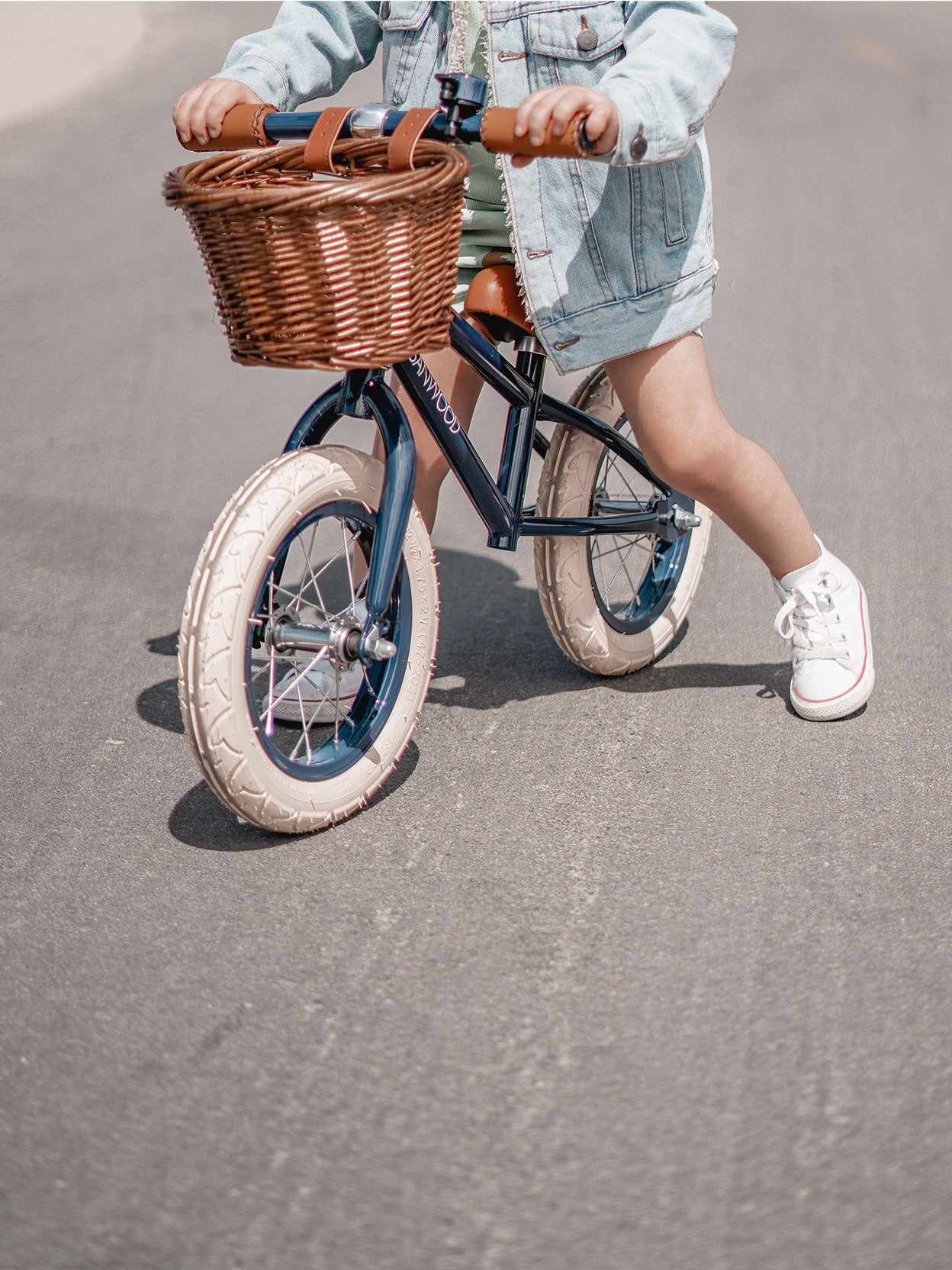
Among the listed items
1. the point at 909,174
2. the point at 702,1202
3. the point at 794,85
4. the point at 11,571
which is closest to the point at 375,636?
the point at 702,1202

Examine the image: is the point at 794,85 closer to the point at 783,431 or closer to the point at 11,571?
the point at 783,431

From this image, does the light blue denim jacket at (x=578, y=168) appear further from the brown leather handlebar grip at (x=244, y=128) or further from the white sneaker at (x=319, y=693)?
the white sneaker at (x=319, y=693)

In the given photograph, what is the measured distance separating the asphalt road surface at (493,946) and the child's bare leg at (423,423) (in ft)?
1.66

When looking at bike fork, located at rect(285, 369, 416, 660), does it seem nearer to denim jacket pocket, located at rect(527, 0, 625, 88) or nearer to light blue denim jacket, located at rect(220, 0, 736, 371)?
light blue denim jacket, located at rect(220, 0, 736, 371)

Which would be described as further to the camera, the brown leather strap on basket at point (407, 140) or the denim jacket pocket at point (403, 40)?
the denim jacket pocket at point (403, 40)

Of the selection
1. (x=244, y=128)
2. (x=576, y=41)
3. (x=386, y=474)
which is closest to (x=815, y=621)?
(x=386, y=474)

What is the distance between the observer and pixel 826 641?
303 centimetres

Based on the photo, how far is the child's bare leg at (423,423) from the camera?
9.74ft

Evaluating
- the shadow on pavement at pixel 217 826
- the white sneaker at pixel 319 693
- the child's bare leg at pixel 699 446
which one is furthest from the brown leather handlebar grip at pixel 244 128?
the shadow on pavement at pixel 217 826

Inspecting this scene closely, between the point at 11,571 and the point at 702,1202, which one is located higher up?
the point at 702,1202

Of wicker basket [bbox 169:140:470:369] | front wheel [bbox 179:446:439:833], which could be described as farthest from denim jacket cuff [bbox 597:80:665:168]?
front wheel [bbox 179:446:439:833]

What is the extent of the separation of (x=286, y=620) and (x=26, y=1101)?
1.01 meters

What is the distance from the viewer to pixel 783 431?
205 inches

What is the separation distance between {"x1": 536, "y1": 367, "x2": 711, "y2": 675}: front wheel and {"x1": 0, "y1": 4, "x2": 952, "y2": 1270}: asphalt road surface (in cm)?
11
